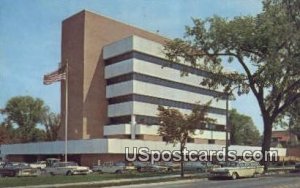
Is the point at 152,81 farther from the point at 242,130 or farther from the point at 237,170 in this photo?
the point at 242,130

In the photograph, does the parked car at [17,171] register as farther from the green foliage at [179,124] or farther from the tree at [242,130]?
the tree at [242,130]

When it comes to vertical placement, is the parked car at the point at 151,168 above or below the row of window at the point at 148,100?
below

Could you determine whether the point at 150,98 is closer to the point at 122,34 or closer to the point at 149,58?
the point at 149,58

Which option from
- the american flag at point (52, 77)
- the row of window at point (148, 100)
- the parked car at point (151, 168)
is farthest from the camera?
the row of window at point (148, 100)

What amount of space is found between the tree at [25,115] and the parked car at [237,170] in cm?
8490

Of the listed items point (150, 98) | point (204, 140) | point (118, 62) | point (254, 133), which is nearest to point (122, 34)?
point (118, 62)

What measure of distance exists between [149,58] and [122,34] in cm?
789

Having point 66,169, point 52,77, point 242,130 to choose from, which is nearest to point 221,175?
point 66,169

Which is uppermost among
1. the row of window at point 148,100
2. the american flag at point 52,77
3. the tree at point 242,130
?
the american flag at point 52,77

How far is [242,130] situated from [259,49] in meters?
99.6

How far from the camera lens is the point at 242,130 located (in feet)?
472

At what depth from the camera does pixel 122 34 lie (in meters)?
91.2

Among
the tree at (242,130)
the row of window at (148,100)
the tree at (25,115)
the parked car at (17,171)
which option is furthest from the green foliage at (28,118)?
the parked car at (17,171)

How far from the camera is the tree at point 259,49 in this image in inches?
1758
